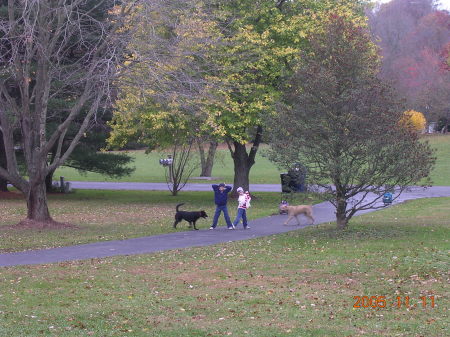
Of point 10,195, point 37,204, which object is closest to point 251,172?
point 10,195

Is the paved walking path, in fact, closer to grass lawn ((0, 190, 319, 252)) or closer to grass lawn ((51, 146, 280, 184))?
grass lawn ((0, 190, 319, 252))

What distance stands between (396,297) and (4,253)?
8.89 meters

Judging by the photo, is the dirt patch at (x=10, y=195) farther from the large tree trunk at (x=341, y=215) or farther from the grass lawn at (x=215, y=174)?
the large tree trunk at (x=341, y=215)

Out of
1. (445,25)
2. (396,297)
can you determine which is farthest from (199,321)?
(445,25)

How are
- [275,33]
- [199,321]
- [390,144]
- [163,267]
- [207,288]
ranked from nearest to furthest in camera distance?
1. [199,321]
2. [207,288]
3. [163,267]
4. [390,144]
5. [275,33]

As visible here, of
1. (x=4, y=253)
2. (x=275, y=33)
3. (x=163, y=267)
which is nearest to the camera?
(x=163, y=267)

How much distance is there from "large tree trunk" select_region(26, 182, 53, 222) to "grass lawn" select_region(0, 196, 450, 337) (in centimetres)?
613

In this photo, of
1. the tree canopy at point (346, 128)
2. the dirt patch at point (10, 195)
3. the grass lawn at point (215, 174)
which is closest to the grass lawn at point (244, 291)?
the tree canopy at point (346, 128)

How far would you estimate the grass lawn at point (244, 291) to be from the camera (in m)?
8.15

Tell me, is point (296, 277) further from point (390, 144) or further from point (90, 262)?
point (390, 144)

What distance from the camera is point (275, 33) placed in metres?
27.2

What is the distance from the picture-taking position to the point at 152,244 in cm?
1617
